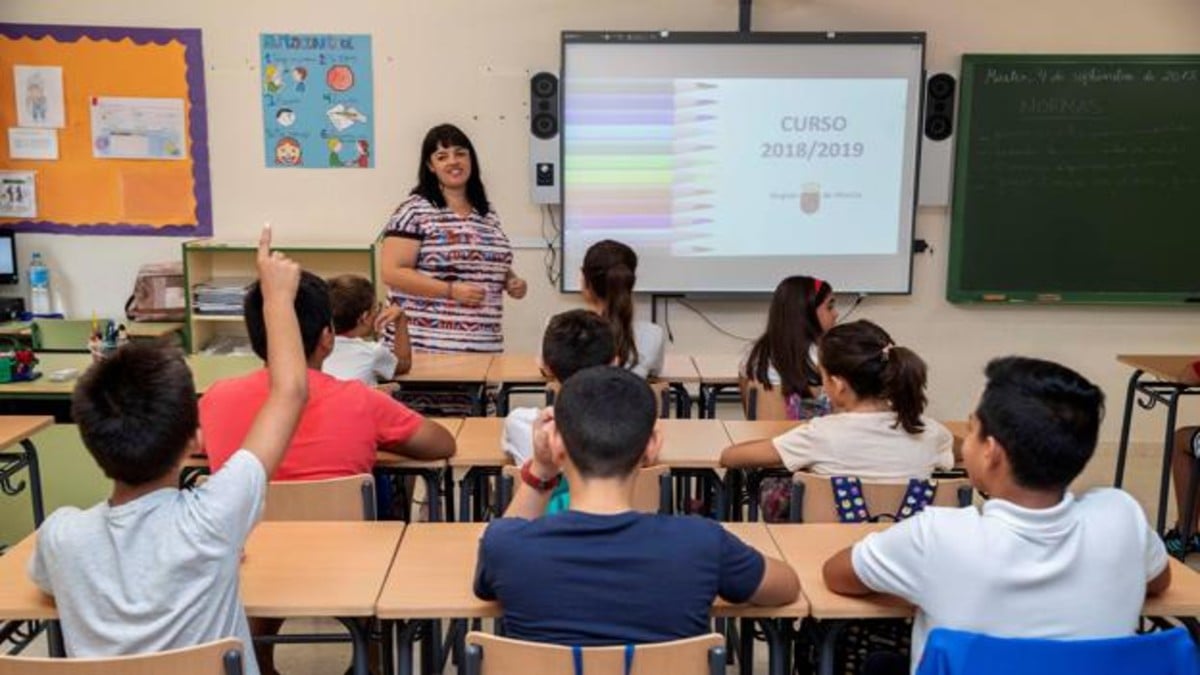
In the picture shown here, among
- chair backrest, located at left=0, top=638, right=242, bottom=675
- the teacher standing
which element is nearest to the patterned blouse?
the teacher standing

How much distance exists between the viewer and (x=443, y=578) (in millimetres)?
1862

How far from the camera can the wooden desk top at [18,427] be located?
2.95m

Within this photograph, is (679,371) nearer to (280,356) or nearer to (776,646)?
(776,646)

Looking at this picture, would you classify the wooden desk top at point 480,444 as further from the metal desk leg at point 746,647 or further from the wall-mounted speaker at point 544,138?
the wall-mounted speaker at point 544,138

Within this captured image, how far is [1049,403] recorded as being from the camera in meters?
1.65

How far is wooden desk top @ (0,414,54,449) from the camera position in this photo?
295 centimetres

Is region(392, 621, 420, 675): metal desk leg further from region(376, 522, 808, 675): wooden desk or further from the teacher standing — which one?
the teacher standing

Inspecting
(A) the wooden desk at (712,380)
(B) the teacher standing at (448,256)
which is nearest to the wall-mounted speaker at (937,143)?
(A) the wooden desk at (712,380)

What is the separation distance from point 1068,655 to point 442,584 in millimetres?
1047

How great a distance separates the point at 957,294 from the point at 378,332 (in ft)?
10.6

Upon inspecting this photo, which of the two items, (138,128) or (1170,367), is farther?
(138,128)

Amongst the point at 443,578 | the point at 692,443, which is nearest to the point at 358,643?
the point at 443,578

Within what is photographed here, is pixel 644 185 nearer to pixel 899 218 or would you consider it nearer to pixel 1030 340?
pixel 899 218

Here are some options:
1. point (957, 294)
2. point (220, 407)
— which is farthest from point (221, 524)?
point (957, 294)
